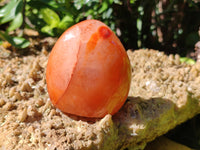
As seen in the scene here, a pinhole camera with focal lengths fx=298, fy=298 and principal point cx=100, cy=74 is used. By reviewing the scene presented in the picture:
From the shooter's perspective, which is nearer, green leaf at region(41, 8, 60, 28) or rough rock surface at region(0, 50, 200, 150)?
rough rock surface at region(0, 50, 200, 150)

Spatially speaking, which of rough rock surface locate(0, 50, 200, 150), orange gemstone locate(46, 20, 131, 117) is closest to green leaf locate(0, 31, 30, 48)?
rough rock surface locate(0, 50, 200, 150)

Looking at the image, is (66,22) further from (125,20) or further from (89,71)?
(89,71)

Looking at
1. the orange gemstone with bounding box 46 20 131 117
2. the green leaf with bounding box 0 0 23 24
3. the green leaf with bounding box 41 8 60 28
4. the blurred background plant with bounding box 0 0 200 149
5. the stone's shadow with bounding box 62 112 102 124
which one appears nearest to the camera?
the orange gemstone with bounding box 46 20 131 117

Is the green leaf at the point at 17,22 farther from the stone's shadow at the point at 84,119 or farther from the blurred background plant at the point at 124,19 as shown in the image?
the stone's shadow at the point at 84,119

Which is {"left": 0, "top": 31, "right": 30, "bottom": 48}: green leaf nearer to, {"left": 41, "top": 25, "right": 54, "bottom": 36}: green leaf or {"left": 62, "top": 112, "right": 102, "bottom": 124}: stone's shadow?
{"left": 41, "top": 25, "right": 54, "bottom": 36}: green leaf

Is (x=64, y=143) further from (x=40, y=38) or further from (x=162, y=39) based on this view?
(x=162, y=39)
